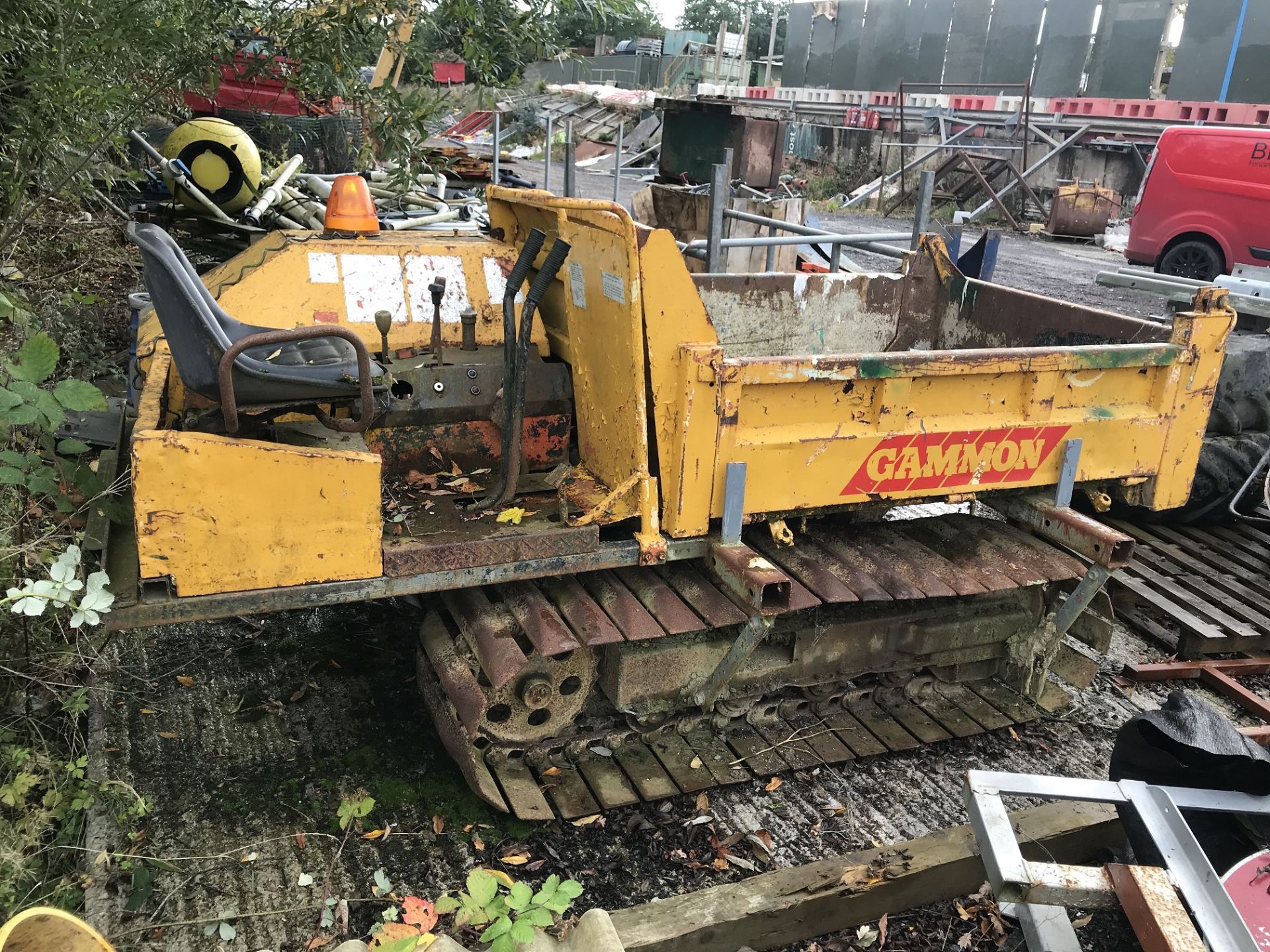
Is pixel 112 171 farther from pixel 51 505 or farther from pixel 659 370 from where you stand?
pixel 659 370

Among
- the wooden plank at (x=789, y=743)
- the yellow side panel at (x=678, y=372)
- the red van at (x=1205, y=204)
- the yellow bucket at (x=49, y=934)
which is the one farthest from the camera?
the red van at (x=1205, y=204)

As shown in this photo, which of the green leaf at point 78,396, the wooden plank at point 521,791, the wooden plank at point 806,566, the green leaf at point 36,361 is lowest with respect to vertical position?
the wooden plank at point 521,791

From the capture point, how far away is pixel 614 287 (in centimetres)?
318

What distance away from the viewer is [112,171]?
22.0 ft

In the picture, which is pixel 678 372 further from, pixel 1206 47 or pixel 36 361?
pixel 1206 47

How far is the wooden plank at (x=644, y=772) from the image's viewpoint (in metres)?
3.43

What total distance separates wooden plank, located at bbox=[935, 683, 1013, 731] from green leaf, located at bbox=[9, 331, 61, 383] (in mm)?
3475

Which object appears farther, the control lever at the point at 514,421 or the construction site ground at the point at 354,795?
the control lever at the point at 514,421

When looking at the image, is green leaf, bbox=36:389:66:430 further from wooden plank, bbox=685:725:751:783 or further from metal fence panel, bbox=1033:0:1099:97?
metal fence panel, bbox=1033:0:1099:97

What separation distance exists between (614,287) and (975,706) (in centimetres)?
229

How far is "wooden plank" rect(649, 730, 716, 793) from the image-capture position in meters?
3.49

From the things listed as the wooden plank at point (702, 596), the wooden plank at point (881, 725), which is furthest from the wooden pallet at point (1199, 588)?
the wooden plank at point (702, 596)

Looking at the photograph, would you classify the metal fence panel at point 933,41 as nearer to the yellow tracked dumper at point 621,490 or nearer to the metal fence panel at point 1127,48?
the metal fence panel at point 1127,48

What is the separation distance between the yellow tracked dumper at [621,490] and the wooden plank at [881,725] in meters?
0.02
